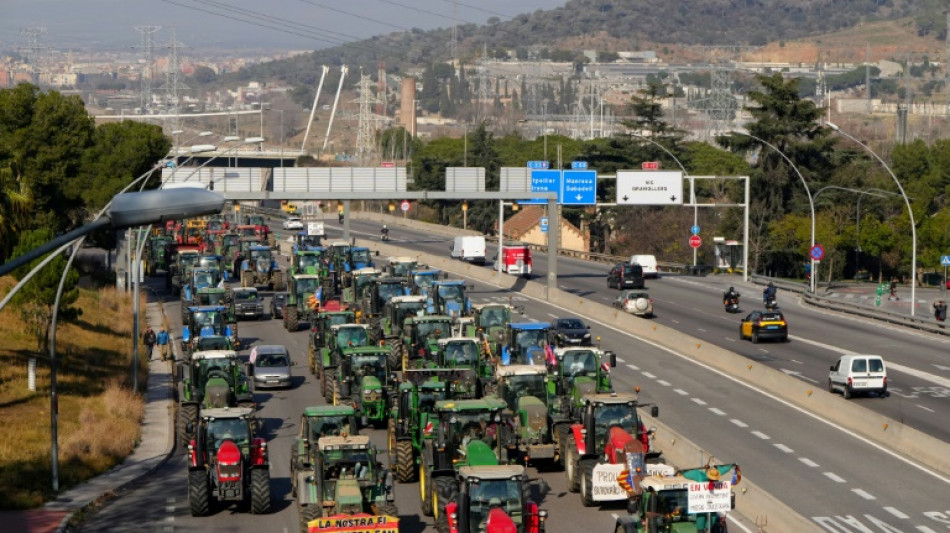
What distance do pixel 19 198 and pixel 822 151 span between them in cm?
8595

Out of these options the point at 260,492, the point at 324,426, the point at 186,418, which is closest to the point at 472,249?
the point at 186,418

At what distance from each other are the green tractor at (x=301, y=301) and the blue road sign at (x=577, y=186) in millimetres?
Answer: 19075

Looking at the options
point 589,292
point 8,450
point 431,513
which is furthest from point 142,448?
point 589,292

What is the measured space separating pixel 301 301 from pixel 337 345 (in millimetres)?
19101

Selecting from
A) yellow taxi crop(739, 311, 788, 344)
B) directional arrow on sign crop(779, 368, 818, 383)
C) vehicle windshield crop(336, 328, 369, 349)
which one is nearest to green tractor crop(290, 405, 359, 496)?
vehicle windshield crop(336, 328, 369, 349)

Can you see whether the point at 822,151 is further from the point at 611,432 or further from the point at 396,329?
the point at 611,432

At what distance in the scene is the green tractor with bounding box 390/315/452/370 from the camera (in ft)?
151

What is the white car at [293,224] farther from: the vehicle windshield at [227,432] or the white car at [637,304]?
the vehicle windshield at [227,432]

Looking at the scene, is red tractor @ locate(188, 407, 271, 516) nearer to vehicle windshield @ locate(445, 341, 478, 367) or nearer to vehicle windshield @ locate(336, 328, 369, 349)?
vehicle windshield @ locate(445, 341, 478, 367)

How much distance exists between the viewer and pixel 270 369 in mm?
48281

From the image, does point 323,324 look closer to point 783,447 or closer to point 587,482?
point 783,447

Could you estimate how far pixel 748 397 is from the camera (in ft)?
156

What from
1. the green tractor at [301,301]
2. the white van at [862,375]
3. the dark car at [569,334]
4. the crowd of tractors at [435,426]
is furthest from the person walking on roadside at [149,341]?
the white van at [862,375]

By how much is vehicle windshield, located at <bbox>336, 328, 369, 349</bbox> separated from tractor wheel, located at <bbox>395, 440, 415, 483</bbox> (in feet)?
43.1
